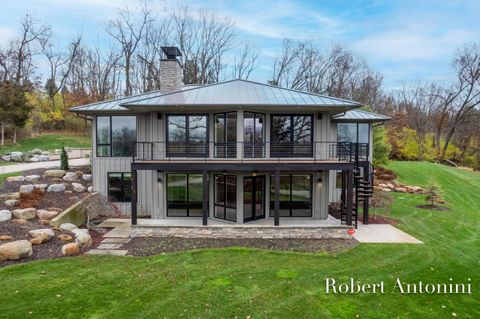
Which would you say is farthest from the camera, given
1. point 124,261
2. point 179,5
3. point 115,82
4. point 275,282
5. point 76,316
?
point 115,82

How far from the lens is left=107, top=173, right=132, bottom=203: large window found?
1425 centimetres

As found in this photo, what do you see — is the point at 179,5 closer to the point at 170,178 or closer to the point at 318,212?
the point at 170,178

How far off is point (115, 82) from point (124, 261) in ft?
102

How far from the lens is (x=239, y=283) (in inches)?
282

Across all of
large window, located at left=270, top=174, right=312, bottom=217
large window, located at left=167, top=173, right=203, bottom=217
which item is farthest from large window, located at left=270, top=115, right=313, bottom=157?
large window, located at left=167, top=173, right=203, bottom=217

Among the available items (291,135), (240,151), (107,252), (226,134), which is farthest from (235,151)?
(107,252)

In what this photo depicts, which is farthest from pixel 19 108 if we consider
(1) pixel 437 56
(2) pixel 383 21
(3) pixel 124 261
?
(1) pixel 437 56

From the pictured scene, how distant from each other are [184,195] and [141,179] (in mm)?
2474

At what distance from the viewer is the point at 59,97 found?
36.5m

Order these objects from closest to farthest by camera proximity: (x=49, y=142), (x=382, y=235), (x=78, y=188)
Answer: (x=382, y=235), (x=78, y=188), (x=49, y=142)

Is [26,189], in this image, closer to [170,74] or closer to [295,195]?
[170,74]

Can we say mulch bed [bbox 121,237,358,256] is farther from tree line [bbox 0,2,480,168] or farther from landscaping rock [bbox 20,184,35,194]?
tree line [bbox 0,2,480,168]

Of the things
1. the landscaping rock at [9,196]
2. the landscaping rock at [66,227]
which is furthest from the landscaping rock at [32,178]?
the landscaping rock at [66,227]

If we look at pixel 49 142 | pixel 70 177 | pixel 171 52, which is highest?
pixel 171 52
